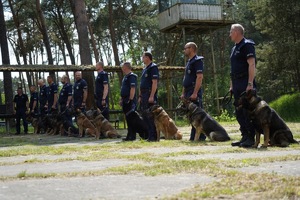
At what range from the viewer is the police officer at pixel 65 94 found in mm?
13335

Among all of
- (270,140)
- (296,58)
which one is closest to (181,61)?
(296,58)

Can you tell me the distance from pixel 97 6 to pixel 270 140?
2802 centimetres

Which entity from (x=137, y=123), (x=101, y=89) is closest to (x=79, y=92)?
(x=101, y=89)

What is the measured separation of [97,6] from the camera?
32688mm

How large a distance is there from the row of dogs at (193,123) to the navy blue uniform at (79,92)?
12.4 inches

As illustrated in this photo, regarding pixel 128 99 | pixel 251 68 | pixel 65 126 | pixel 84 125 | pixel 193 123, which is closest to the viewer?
pixel 251 68

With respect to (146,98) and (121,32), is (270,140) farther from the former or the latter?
(121,32)

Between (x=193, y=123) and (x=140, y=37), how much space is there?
2985 cm

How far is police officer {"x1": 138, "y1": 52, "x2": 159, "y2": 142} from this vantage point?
894cm

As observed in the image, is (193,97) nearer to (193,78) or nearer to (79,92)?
(193,78)

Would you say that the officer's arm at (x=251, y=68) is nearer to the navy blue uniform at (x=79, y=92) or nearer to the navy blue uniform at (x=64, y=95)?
the navy blue uniform at (x=79, y=92)

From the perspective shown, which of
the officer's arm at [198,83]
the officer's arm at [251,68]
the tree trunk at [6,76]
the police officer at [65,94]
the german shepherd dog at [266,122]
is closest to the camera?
the german shepherd dog at [266,122]

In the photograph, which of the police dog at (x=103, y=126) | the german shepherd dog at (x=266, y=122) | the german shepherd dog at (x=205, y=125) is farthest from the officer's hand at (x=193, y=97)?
the police dog at (x=103, y=126)

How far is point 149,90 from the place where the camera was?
9086 millimetres
